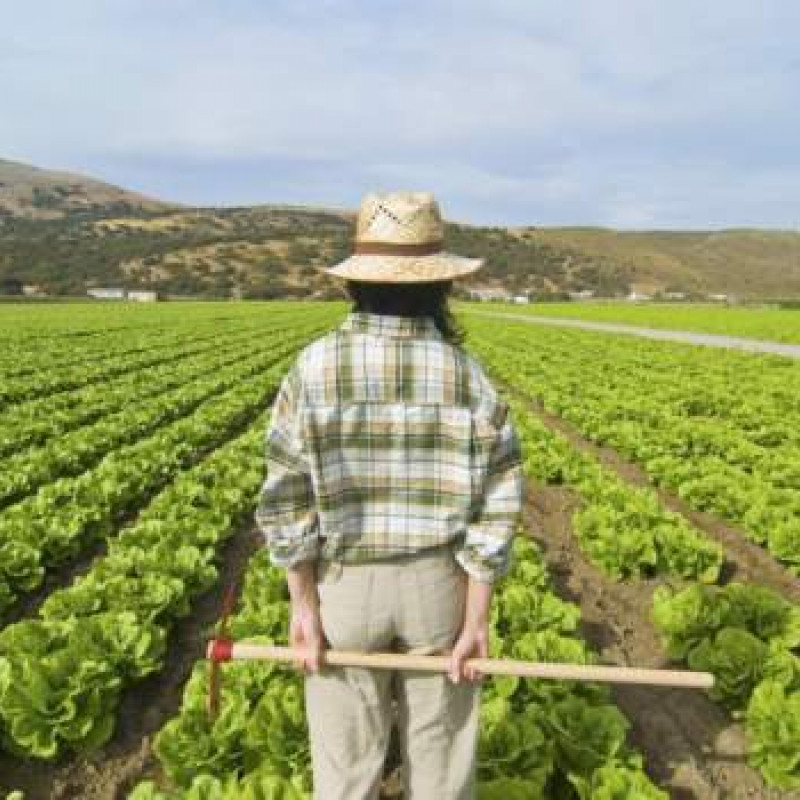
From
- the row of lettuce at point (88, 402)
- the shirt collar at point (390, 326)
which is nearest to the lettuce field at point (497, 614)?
the row of lettuce at point (88, 402)

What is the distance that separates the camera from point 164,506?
952cm

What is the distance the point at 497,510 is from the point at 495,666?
50 centimetres

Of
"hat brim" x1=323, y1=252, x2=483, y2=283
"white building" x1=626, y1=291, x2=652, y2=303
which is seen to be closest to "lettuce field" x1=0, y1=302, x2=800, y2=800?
"hat brim" x1=323, y1=252, x2=483, y2=283

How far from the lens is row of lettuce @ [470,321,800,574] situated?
394 inches

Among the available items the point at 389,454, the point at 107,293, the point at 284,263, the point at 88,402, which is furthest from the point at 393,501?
the point at 284,263

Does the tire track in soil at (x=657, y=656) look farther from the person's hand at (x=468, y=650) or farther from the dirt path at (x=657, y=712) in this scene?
the person's hand at (x=468, y=650)

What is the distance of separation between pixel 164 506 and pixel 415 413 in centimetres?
725

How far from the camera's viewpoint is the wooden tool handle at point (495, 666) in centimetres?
287

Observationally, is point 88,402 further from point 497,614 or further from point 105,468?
point 497,614

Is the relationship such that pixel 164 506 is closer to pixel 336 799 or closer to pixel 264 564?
pixel 264 564

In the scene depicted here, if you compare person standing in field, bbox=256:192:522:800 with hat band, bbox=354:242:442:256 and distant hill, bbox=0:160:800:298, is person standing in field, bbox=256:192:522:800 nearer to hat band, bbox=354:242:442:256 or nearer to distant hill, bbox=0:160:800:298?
hat band, bbox=354:242:442:256

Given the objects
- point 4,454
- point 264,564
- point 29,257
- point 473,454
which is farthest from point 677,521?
A: point 29,257

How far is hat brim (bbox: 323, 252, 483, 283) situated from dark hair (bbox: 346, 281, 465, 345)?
0.04 meters

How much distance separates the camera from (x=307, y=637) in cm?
300
